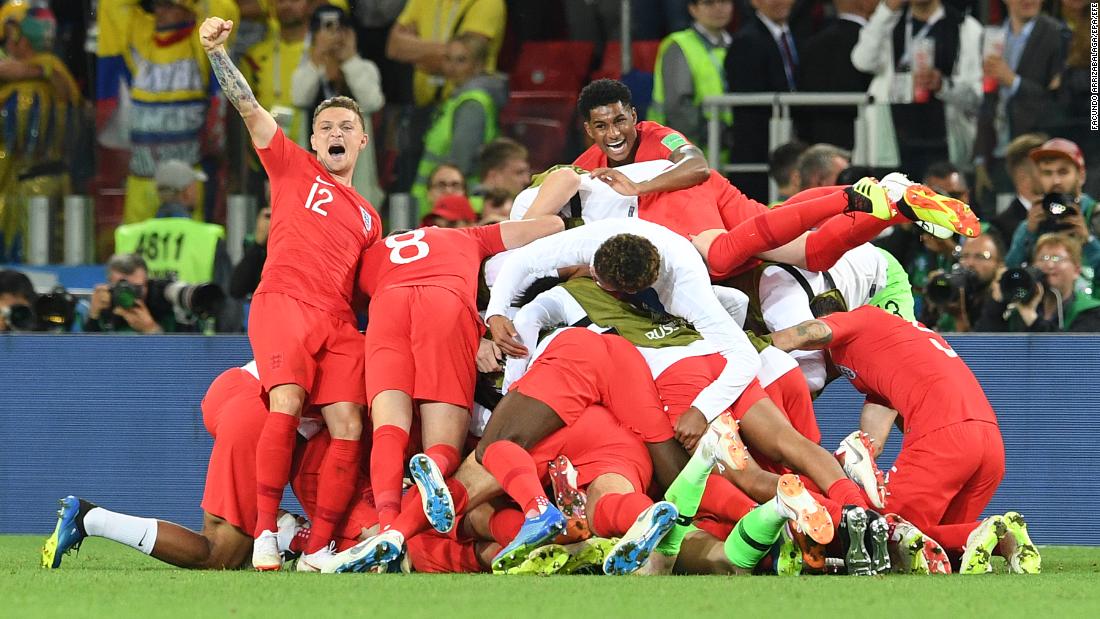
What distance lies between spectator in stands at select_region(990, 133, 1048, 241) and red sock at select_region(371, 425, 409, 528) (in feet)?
13.3

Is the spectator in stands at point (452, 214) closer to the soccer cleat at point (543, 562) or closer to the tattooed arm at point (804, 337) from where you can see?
the tattooed arm at point (804, 337)

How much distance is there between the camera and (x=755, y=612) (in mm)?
5047

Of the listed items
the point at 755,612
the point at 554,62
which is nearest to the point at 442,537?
the point at 755,612

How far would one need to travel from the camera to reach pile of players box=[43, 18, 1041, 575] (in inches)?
249

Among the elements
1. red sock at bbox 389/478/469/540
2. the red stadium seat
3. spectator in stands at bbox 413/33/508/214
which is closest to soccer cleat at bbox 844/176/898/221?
red sock at bbox 389/478/469/540

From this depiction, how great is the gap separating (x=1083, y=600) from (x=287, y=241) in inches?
136

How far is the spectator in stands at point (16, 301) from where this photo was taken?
29.9 ft

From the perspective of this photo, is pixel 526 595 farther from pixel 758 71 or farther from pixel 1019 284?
pixel 758 71

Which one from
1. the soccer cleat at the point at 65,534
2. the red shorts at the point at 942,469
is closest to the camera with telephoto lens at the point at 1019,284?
the red shorts at the point at 942,469

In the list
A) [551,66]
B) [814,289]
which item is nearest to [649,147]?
[814,289]

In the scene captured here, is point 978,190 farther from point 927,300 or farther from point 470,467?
point 470,467

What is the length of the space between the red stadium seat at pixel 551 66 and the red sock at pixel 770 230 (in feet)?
12.1

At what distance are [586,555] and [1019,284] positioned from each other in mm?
3177

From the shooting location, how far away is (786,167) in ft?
31.1
